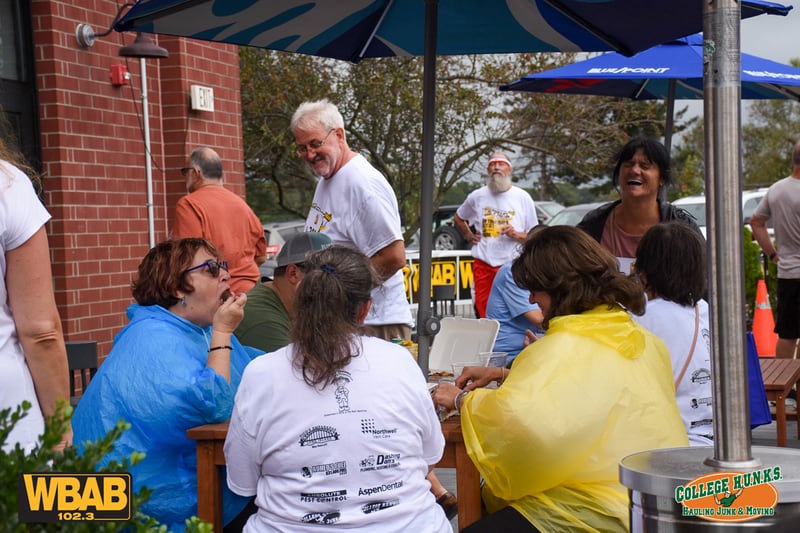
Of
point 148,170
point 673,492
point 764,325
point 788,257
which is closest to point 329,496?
point 673,492

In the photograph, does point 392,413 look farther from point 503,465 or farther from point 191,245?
point 191,245

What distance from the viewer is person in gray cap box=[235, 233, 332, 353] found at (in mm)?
3891

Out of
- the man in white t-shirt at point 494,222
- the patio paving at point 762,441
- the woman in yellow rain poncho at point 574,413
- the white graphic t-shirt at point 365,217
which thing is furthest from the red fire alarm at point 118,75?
the woman in yellow rain poncho at point 574,413

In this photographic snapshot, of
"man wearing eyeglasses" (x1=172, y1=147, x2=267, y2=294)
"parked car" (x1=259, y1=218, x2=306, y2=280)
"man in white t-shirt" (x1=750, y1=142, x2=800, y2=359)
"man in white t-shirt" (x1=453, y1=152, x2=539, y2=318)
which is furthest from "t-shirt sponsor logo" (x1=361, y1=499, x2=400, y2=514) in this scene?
"parked car" (x1=259, y1=218, x2=306, y2=280)

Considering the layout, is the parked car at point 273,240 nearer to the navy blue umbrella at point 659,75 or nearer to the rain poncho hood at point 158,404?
the navy blue umbrella at point 659,75

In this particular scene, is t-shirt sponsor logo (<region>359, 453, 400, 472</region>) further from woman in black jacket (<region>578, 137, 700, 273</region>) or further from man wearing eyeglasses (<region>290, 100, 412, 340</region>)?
woman in black jacket (<region>578, 137, 700, 273</region>)

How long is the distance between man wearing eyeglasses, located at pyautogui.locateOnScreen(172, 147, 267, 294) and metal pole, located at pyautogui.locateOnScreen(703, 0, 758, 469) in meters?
4.79

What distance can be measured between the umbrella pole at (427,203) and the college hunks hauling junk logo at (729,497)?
219 centimetres

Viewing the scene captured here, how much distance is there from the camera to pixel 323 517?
252 centimetres

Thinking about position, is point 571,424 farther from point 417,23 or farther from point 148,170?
point 148,170

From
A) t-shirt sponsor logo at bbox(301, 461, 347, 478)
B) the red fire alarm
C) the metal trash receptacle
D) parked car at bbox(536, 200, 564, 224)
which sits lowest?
t-shirt sponsor logo at bbox(301, 461, 347, 478)

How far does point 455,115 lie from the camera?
63.3ft

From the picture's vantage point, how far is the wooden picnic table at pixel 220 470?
3111mm

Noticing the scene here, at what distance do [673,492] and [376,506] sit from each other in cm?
108
